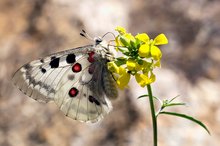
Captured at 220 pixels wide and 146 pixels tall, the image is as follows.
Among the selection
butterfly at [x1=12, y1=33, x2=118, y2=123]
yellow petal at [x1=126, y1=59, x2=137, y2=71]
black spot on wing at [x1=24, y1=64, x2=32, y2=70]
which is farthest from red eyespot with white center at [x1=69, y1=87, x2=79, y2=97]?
yellow petal at [x1=126, y1=59, x2=137, y2=71]

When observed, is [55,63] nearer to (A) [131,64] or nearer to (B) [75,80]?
(B) [75,80]

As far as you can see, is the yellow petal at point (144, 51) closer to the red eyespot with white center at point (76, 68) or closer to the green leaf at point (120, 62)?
the green leaf at point (120, 62)

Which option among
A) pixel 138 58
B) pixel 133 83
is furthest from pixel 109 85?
pixel 133 83

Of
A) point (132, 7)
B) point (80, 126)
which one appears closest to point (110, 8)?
point (132, 7)

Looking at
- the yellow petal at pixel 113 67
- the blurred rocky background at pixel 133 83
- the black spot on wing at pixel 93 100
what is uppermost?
the blurred rocky background at pixel 133 83

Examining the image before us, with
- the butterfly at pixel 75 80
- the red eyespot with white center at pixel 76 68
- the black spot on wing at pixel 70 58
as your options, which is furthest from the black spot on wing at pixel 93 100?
the black spot on wing at pixel 70 58

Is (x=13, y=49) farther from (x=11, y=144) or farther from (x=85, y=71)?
(x=85, y=71)
